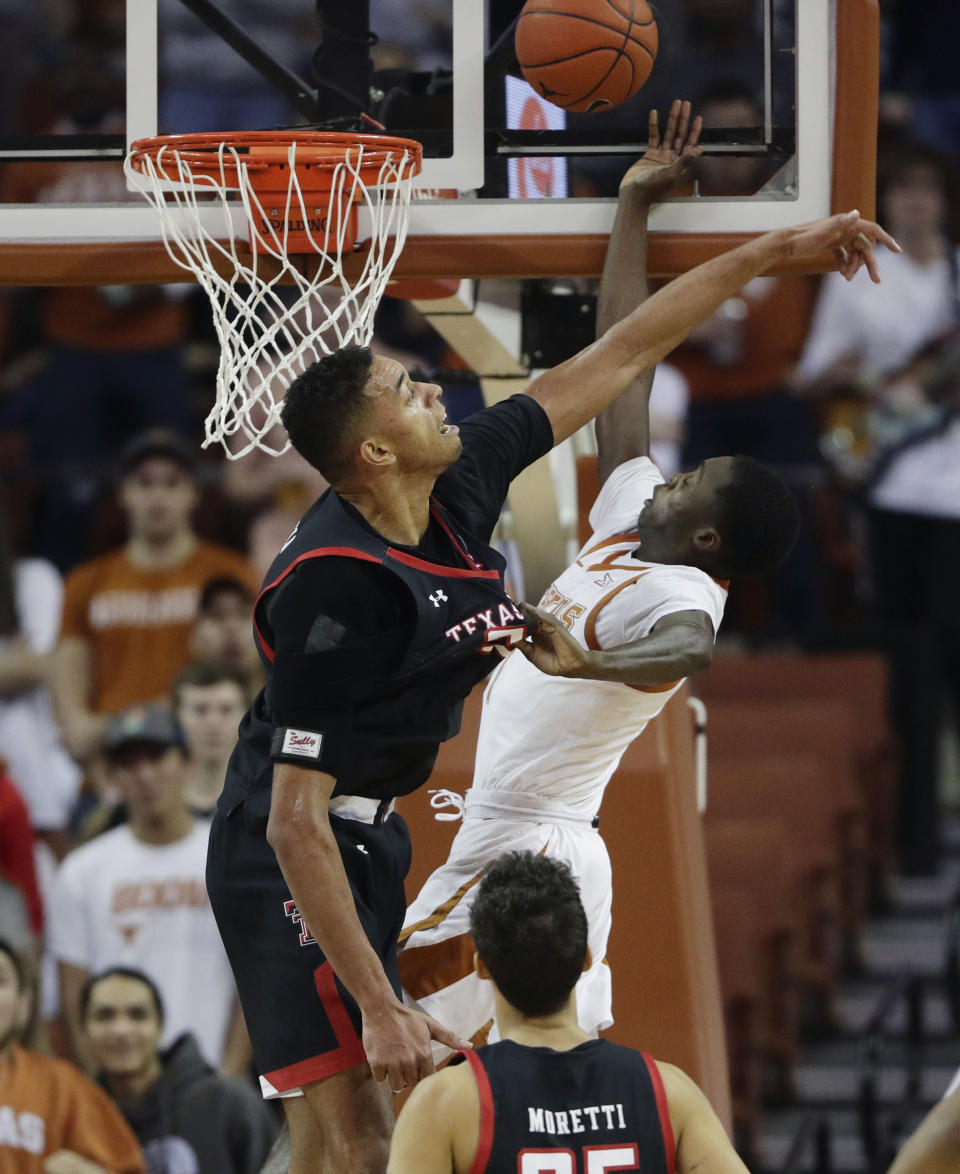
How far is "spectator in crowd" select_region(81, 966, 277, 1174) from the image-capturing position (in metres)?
6.54

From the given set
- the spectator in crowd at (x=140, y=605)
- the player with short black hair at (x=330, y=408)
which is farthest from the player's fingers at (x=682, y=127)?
the spectator in crowd at (x=140, y=605)

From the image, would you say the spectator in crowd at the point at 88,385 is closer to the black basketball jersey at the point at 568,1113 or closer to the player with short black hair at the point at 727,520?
the player with short black hair at the point at 727,520

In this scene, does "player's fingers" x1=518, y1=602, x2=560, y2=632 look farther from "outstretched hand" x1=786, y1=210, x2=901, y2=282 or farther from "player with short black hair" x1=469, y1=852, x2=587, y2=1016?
"outstretched hand" x1=786, y1=210, x2=901, y2=282

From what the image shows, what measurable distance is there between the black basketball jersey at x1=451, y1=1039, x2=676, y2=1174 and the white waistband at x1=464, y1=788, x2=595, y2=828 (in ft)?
3.22

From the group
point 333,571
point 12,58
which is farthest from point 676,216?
point 12,58

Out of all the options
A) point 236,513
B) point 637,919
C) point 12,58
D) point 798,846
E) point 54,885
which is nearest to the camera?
point 637,919

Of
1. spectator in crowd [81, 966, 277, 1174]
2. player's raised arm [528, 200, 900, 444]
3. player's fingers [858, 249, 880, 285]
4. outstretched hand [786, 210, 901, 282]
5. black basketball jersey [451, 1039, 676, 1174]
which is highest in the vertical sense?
outstretched hand [786, 210, 901, 282]

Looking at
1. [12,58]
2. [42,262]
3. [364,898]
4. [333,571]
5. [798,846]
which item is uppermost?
[12,58]

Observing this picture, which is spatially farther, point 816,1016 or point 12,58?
point 12,58

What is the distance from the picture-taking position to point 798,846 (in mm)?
8344

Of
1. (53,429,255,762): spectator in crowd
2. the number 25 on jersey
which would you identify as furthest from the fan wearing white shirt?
(53,429,255,762): spectator in crowd

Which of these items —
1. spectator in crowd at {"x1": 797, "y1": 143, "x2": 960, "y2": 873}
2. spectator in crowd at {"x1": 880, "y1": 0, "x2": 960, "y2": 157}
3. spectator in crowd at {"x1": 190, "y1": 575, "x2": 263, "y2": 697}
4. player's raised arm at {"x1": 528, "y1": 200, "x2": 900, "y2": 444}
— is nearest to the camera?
player's raised arm at {"x1": 528, "y1": 200, "x2": 900, "y2": 444}

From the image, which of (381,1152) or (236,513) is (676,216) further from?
(236,513)

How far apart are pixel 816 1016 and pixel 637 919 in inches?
128
